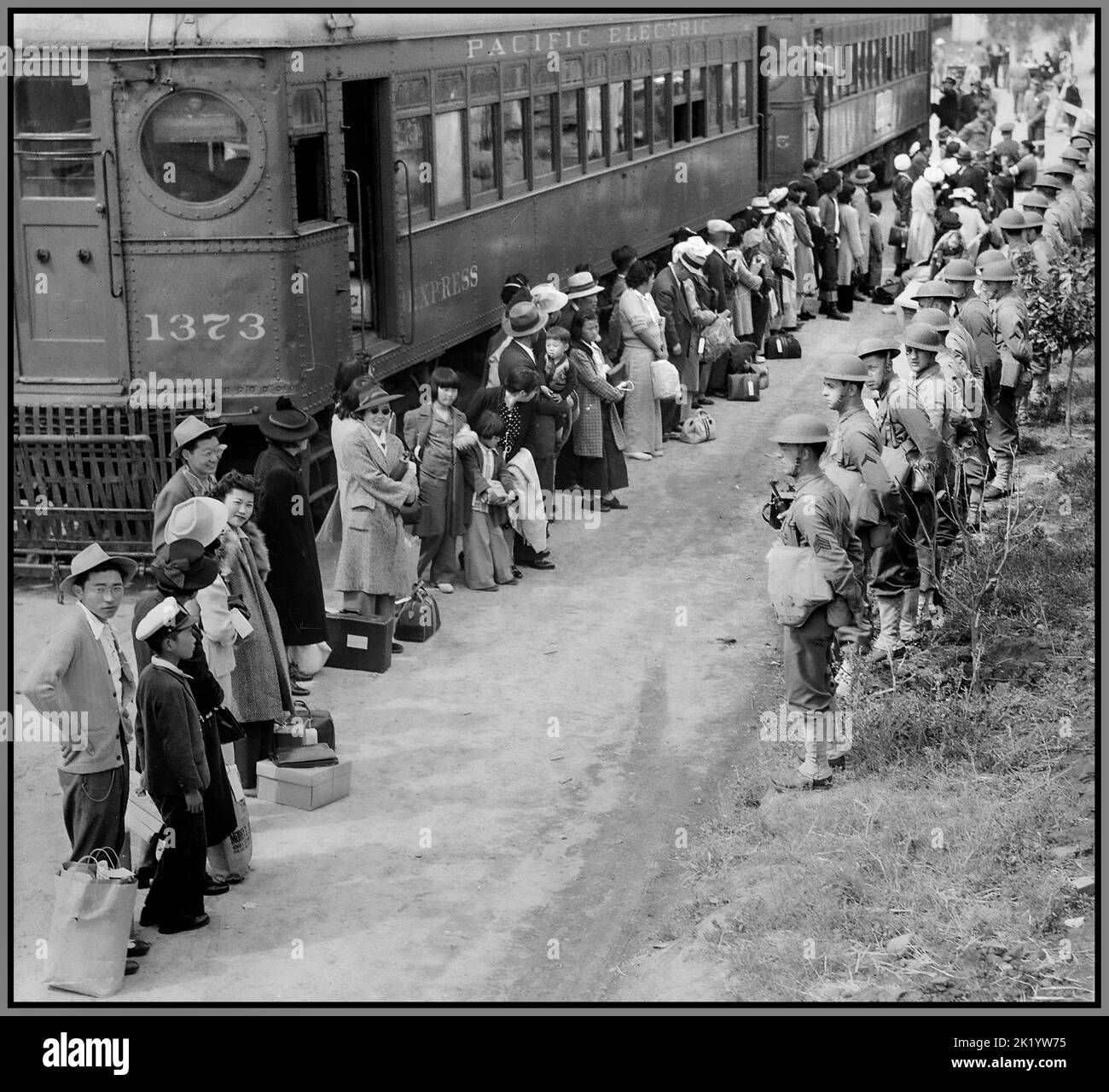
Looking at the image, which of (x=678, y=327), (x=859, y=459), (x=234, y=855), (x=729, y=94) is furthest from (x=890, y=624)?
(x=729, y=94)

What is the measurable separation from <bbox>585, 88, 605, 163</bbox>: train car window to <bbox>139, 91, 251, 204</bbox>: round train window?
239 inches

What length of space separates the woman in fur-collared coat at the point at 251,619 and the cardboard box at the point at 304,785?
0.23 meters

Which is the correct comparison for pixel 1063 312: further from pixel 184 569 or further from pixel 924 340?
pixel 184 569

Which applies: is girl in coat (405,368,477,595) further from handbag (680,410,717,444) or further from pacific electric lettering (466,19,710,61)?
handbag (680,410,717,444)

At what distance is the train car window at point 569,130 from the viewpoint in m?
15.8

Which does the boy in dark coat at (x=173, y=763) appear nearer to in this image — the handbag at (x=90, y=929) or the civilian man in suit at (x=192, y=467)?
the handbag at (x=90, y=929)

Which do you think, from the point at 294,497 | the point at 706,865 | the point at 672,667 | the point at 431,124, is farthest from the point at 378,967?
the point at 431,124

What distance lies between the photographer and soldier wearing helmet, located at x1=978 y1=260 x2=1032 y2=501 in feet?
42.0

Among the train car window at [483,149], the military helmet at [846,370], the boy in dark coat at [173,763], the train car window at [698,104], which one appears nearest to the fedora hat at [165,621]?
the boy in dark coat at [173,763]

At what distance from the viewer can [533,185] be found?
15.3m

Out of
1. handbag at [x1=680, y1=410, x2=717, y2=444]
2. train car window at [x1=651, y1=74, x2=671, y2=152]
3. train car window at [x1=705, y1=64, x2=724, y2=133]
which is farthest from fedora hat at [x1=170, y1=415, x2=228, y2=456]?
train car window at [x1=705, y1=64, x2=724, y2=133]

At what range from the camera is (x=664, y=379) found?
1436cm

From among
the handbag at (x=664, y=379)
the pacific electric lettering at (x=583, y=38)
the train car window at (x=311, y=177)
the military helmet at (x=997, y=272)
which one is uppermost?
the pacific electric lettering at (x=583, y=38)

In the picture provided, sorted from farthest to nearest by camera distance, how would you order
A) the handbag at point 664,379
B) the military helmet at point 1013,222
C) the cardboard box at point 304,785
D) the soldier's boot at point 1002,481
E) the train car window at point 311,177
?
the military helmet at point 1013,222 → the handbag at point 664,379 → the soldier's boot at point 1002,481 → the train car window at point 311,177 → the cardboard box at point 304,785
